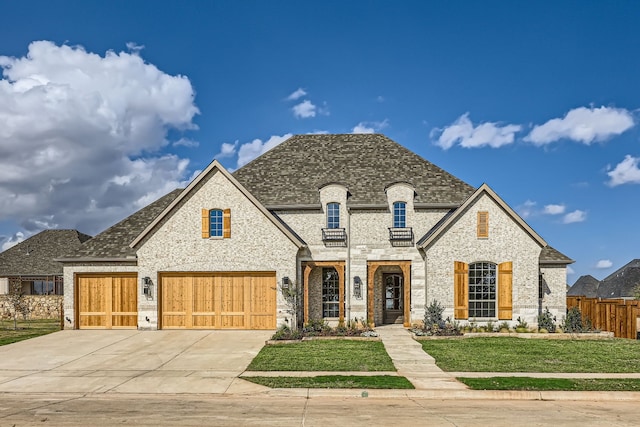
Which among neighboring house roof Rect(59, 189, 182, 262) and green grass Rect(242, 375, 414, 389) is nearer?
green grass Rect(242, 375, 414, 389)

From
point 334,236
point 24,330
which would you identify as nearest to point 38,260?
point 24,330

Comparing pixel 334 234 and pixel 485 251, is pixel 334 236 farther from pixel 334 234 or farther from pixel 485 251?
pixel 485 251

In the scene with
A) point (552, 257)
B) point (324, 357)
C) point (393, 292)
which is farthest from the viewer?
point (393, 292)

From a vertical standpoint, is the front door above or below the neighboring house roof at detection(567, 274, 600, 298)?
above

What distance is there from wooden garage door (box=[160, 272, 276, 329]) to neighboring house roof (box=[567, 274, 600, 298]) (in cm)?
4443

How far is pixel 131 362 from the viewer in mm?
15805

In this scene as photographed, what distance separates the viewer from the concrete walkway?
40.5 feet

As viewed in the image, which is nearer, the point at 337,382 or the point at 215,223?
the point at 337,382

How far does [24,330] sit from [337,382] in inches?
752

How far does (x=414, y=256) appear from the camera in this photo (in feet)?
78.8

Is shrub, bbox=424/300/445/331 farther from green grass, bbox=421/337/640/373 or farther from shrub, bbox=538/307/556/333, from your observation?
shrub, bbox=538/307/556/333

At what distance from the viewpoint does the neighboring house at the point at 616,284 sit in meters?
47.9

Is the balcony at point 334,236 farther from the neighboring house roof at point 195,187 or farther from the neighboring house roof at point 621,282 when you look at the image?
the neighboring house roof at point 621,282

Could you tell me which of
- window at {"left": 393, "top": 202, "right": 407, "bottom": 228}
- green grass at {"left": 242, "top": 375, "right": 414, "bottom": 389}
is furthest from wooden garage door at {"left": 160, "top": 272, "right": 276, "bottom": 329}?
green grass at {"left": 242, "top": 375, "right": 414, "bottom": 389}
